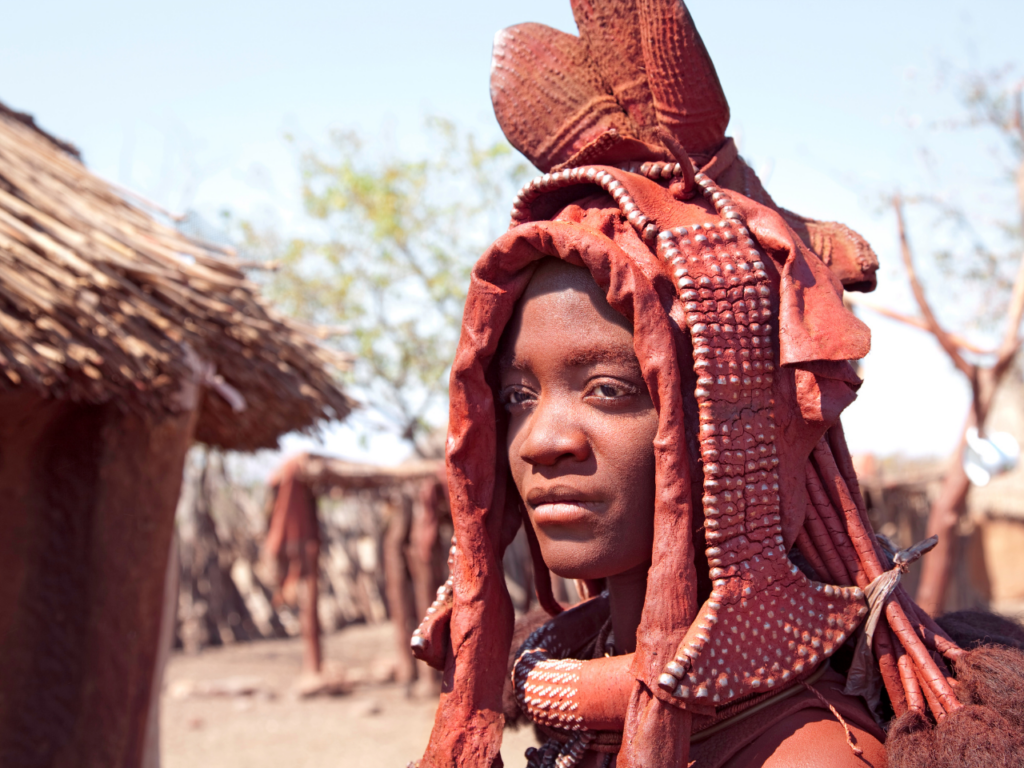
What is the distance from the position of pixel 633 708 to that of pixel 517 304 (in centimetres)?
88

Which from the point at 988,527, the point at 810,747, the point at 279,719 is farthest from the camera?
the point at 988,527

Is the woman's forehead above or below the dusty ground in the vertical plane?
above

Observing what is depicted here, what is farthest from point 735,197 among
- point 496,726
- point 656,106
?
point 496,726

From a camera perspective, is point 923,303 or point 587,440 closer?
point 587,440

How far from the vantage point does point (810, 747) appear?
1.64 m

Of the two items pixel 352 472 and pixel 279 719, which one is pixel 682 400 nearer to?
pixel 279 719

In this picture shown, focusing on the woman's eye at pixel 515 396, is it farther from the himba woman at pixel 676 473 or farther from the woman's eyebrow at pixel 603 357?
the woman's eyebrow at pixel 603 357

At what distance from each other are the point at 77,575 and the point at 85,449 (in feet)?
1.78

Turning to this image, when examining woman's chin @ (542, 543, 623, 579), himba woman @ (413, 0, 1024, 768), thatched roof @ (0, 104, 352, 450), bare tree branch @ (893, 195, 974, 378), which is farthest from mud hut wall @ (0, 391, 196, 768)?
A: bare tree branch @ (893, 195, 974, 378)

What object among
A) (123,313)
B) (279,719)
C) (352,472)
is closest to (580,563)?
(123,313)

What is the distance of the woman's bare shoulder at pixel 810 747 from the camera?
5.31 feet

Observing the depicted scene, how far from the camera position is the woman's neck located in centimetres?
200

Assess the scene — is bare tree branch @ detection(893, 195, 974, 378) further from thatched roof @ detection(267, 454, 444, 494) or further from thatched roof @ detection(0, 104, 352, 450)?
thatched roof @ detection(267, 454, 444, 494)

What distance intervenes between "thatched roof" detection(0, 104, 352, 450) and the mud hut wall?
22 cm
